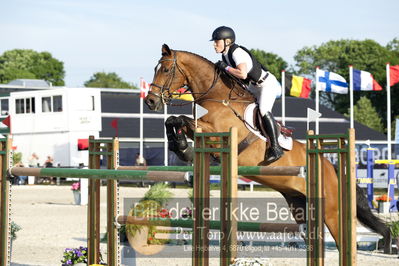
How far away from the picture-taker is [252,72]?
6.24 m

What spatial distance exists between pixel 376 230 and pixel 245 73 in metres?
1.84

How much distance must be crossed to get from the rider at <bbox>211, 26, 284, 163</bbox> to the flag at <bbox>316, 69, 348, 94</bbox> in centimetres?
1097

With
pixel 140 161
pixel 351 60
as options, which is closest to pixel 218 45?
pixel 140 161

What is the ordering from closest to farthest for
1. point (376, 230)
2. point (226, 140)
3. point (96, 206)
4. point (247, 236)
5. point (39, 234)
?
point (226, 140)
point (96, 206)
point (376, 230)
point (247, 236)
point (39, 234)

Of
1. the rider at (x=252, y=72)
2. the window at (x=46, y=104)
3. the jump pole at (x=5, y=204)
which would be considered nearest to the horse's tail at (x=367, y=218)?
the rider at (x=252, y=72)

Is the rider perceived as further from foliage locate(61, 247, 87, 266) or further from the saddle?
foliage locate(61, 247, 87, 266)

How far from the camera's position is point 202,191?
183 inches

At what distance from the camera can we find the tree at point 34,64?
71.9 metres

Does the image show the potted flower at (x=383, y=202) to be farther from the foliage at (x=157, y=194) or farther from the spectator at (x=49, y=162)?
the spectator at (x=49, y=162)

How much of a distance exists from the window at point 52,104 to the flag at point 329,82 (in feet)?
49.9

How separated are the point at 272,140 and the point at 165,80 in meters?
1.06

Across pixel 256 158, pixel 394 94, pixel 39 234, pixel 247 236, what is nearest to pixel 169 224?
pixel 256 158

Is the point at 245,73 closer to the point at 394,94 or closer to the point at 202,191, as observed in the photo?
the point at 202,191

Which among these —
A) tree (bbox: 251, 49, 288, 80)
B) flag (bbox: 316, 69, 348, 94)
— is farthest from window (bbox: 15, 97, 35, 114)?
tree (bbox: 251, 49, 288, 80)
